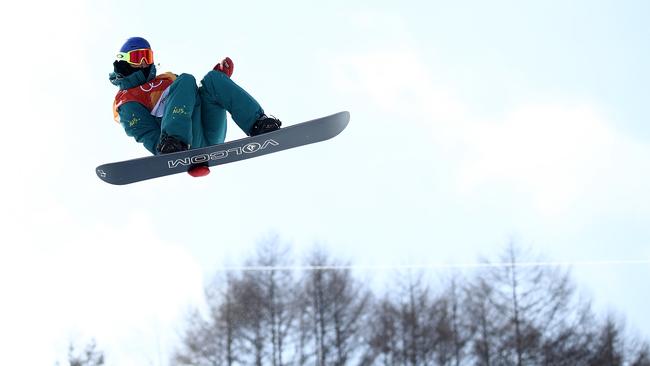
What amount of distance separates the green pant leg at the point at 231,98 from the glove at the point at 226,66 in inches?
2.5

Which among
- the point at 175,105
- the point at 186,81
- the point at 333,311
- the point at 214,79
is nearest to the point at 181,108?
the point at 175,105

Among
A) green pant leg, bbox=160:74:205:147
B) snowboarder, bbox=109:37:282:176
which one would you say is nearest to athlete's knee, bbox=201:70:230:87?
snowboarder, bbox=109:37:282:176

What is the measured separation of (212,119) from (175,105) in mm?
547

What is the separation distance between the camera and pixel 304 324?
106 ft

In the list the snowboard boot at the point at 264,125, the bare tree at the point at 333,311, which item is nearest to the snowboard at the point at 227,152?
the snowboard boot at the point at 264,125

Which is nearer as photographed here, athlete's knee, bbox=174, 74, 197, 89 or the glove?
athlete's knee, bbox=174, 74, 197, 89

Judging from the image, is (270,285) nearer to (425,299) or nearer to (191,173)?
(425,299)

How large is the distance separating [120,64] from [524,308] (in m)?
25.0

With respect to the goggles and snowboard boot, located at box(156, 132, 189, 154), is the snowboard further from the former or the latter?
the goggles

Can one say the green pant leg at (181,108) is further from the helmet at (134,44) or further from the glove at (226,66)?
the helmet at (134,44)

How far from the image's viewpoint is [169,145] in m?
8.82

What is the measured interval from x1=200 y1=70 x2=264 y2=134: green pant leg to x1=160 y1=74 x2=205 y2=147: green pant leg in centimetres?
12

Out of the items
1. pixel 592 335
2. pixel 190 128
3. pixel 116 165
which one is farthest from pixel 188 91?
pixel 592 335

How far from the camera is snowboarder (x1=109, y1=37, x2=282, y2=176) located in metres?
8.93
